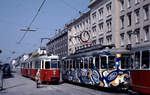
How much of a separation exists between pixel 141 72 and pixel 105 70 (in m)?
4.41

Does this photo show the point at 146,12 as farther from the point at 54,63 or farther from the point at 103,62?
the point at 103,62

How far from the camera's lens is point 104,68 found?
18.3m

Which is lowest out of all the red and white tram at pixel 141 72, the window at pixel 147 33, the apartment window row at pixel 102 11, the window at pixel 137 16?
the red and white tram at pixel 141 72

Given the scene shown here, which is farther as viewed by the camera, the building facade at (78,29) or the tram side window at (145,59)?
the building facade at (78,29)

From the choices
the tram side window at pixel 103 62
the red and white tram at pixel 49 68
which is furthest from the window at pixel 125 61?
the red and white tram at pixel 49 68

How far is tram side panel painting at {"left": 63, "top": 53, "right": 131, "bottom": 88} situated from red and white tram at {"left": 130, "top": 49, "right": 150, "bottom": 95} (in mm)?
2115

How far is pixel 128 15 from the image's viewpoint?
1463 inches

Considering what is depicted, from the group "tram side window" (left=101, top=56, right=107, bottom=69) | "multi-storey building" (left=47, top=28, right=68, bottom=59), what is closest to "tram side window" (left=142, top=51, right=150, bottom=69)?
"tram side window" (left=101, top=56, right=107, bottom=69)

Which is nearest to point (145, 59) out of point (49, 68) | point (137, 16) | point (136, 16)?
point (49, 68)

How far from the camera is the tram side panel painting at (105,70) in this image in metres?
17.4

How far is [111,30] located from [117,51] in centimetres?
2343

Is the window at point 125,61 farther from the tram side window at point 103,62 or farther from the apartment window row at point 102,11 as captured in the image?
the apartment window row at point 102,11

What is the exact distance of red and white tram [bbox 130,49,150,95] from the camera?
13445 mm

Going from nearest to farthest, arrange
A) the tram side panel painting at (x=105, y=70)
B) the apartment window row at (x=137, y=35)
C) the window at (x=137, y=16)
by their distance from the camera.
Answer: the tram side panel painting at (x=105, y=70), the apartment window row at (x=137, y=35), the window at (x=137, y=16)
